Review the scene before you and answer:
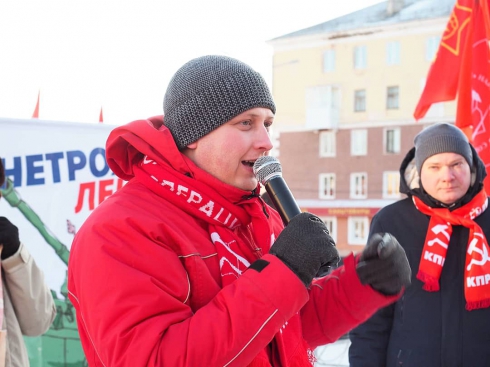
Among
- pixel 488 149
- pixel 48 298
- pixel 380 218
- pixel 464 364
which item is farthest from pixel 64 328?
pixel 488 149

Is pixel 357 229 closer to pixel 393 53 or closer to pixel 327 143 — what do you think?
pixel 327 143

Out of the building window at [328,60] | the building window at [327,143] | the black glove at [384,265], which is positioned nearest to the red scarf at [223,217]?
the black glove at [384,265]

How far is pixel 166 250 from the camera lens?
1.63 meters

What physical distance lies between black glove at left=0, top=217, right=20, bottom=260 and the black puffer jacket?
177 cm

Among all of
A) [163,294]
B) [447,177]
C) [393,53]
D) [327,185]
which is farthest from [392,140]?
[163,294]

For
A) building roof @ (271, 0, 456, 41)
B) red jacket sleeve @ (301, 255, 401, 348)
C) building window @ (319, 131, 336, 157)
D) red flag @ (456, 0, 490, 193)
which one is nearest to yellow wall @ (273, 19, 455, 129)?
building roof @ (271, 0, 456, 41)

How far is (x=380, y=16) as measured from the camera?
34.1 metres

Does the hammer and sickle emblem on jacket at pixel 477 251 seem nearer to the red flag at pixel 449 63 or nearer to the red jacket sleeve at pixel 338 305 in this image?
the red jacket sleeve at pixel 338 305

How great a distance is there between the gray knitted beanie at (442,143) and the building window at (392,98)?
99.6 ft

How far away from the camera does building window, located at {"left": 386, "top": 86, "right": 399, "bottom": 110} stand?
32.8 metres

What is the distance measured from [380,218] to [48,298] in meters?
1.76

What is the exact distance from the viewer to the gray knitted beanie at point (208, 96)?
1.93 meters

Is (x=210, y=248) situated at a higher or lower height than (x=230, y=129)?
lower

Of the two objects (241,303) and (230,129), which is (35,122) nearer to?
(230,129)
